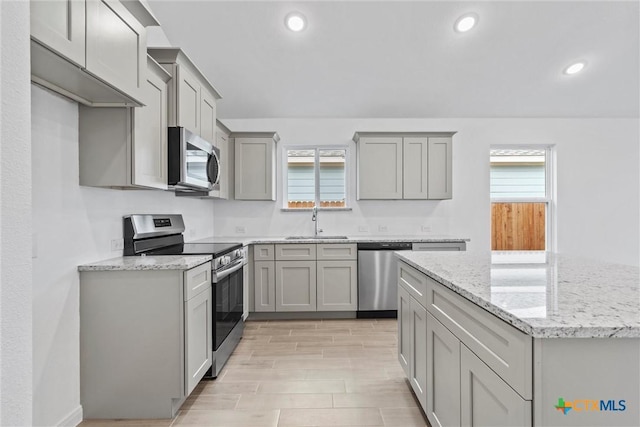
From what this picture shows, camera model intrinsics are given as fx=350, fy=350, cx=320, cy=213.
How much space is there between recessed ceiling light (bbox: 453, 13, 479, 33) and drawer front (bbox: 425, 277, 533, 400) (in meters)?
2.87

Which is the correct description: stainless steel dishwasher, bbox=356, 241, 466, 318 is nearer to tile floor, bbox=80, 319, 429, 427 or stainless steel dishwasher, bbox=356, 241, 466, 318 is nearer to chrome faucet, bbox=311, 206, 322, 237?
tile floor, bbox=80, 319, 429, 427

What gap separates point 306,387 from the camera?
2414mm

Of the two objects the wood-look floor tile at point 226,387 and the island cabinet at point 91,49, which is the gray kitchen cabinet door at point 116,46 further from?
the wood-look floor tile at point 226,387

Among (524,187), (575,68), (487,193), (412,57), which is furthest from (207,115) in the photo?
(524,187)

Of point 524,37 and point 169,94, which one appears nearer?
point 169,94

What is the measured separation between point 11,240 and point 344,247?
330 cm

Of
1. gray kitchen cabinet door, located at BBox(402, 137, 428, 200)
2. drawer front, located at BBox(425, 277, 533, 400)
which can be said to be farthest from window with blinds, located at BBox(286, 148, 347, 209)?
drawer front, located at BBox(425, 277, 533, 400)

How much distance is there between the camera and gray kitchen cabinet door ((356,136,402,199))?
4.25 metres

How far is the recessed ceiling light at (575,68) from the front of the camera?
3.87 m

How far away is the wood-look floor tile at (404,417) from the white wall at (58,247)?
1796mm

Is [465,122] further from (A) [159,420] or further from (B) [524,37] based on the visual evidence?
(A) [159,420]

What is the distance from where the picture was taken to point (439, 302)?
162 cm

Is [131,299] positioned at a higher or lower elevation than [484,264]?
lower

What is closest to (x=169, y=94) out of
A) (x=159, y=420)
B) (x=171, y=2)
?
(x=171, y=2)
